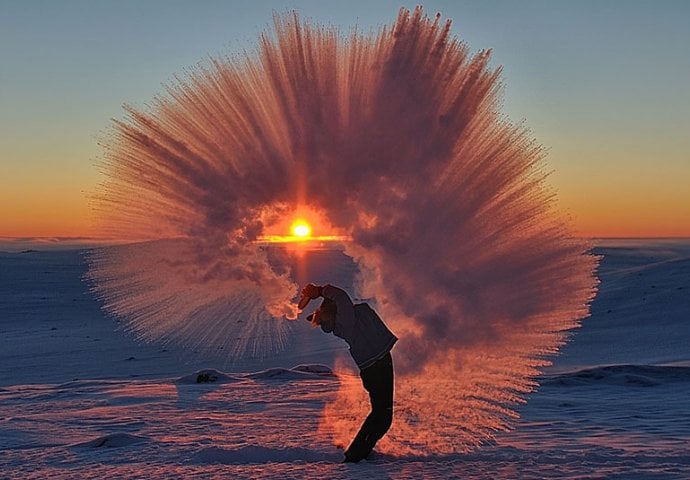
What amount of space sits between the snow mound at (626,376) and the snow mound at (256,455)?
6.71 m

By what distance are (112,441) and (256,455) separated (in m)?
1.73

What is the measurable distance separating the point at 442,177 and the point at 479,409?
2.96 m

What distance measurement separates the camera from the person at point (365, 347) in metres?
8.42

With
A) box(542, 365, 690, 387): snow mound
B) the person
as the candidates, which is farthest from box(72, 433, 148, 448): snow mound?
box(542, 365, 690, 387): snow mound

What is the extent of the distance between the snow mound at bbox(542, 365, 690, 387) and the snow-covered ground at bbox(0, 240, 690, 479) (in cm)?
3

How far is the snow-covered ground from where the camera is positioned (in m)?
7.90

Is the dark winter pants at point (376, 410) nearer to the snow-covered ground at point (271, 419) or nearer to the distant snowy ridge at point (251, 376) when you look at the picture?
the snow-covered ground at point (271, 419)

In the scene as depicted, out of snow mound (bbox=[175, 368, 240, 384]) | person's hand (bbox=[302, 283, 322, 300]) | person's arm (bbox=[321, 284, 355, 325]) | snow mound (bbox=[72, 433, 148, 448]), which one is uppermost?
person's hand (bbox=[302, 283, 322, 300])

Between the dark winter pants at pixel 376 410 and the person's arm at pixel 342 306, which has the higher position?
the person's arm at pixel 342 306

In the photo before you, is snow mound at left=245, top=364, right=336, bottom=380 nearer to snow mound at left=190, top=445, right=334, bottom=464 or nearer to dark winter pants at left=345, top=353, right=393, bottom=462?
snow mound at left=190, top=445, right=334, bottom=464

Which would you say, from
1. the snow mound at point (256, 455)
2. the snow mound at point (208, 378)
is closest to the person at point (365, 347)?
the snow mound at point (256, 455)

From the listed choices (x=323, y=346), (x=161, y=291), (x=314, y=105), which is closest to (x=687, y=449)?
(x=314, y=105)

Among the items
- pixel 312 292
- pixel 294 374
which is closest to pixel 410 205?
pixel 312 292

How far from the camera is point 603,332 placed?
2389cm
